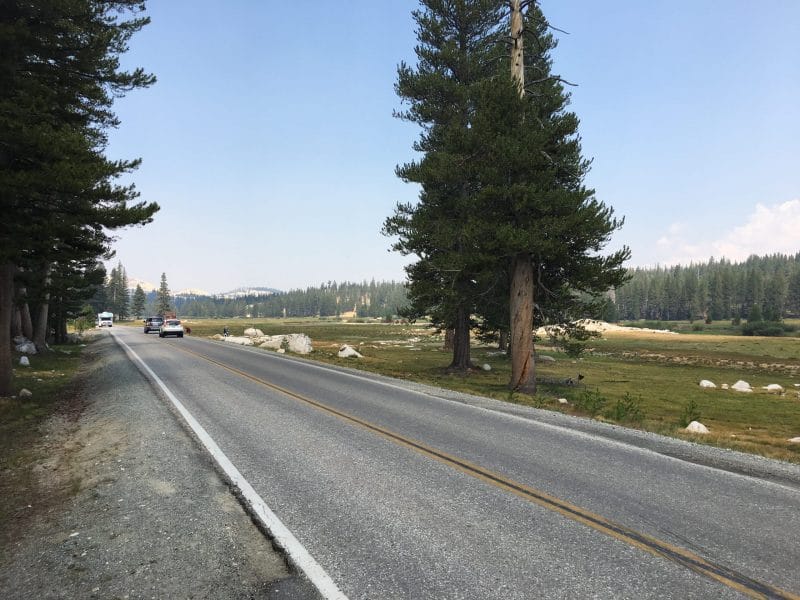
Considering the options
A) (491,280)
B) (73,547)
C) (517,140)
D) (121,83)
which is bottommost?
(73,547)

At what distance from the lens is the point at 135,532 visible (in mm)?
4391

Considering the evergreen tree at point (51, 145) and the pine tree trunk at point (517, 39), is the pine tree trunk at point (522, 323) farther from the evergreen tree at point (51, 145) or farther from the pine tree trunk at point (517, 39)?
the evergreen tree at point (51, 145)

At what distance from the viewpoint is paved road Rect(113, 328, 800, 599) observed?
3.47 metres

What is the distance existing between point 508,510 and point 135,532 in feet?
12.4

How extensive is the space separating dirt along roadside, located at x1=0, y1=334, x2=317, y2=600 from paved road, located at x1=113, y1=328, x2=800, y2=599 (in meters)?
0.50

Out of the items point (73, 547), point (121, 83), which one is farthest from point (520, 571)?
point (121, 83)

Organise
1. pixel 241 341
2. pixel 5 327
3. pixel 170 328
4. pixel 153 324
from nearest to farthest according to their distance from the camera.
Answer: pixel 5 327 < pixel 241 341 < pixel 170 328 < pixel 153 324

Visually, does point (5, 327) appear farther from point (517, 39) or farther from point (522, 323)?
point (517, 39)

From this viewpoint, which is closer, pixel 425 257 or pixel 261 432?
pixel 261 432

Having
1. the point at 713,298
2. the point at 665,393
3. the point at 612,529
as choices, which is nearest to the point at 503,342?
the point at 665,393

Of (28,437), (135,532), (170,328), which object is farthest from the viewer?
(170,328)

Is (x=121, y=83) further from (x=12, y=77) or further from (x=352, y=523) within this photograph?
(x=352, y=523)

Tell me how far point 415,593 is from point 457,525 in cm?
114

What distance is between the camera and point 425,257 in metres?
20.6
